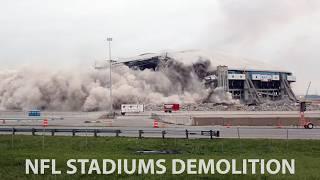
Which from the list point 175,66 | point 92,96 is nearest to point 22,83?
point 92,96

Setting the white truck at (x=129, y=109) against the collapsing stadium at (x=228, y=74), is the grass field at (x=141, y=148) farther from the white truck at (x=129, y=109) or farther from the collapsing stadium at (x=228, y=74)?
the collapsing stadium at (x=228, y=74)

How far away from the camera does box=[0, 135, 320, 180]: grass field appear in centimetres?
2412

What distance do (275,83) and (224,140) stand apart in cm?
12919

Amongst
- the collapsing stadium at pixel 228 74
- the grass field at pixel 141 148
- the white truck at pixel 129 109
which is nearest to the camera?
the grass field at pixel 141 148

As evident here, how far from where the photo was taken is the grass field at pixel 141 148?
2412 cm

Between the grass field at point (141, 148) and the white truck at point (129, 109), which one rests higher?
the white truck at point (129, 109)

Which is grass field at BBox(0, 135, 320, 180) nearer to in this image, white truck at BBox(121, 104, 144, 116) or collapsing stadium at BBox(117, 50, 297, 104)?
white truck at BBox(121, 104, 144, 116)

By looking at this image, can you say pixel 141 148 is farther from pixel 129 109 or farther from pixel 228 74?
pixel 228 74

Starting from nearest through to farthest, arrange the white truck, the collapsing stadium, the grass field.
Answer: the grass field < the white truck < the collapsing stadium

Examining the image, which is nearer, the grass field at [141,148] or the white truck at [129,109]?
the grass field at [141,148]

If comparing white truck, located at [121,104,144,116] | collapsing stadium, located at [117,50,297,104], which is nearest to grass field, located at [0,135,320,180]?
white truck, located at [121,104,144,116]

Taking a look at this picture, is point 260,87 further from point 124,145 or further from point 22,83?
point 124,145

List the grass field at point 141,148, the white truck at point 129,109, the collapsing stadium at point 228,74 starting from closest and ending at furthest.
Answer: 1. the grass field at point 141,148
2. the white truck at point 129,109
3. the collapsing stadium at point 228,74

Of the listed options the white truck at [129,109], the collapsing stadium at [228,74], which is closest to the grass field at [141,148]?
the white truck at [129,109]
